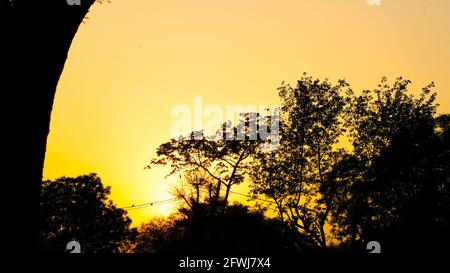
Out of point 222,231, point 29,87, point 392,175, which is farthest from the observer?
point 222,231

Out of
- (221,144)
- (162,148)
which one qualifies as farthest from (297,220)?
(162,148)

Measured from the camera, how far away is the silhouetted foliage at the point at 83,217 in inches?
2486

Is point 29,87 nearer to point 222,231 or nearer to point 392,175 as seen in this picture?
point 392,175

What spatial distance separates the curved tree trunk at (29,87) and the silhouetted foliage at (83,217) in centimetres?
6146

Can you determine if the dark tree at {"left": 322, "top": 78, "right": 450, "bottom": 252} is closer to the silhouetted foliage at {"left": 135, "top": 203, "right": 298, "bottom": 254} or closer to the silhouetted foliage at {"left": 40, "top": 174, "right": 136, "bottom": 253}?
the silhouetted foliage at {"left": 135, "top": 203, "right": 298, "bottom": 254}

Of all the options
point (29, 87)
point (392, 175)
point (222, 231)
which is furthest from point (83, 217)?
point (29, 87)

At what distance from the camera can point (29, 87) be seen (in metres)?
4.35

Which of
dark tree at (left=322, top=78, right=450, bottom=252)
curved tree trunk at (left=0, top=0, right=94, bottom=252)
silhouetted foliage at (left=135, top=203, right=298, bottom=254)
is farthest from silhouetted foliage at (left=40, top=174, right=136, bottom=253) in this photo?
curved tree trunk at (left=0, top=0, right=94, bottom=252)

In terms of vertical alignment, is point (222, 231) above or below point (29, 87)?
below

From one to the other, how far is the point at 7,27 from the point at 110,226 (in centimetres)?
6797

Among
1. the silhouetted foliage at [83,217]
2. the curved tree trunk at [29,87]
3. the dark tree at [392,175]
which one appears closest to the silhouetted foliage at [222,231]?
the silhouetted foliage at [83,217]

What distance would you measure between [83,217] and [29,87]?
66180 mm

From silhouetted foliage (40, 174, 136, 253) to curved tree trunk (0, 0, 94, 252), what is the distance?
202 ft
